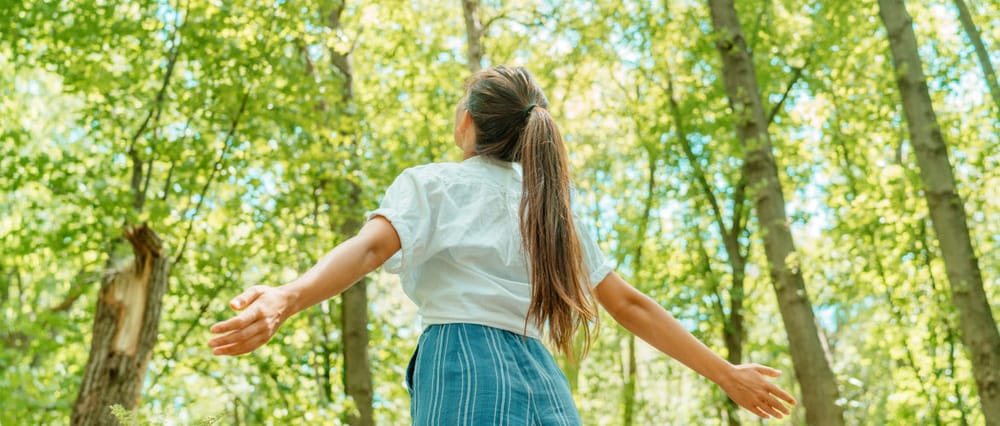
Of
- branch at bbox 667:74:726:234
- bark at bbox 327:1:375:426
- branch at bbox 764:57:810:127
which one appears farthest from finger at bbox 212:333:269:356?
branch at bbox 667:74:726:234

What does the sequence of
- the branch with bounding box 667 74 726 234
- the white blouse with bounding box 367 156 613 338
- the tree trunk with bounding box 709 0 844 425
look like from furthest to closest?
the branch with bounding box 667 74 726 234, the tree trunk with bounding box 709 0 844 425, the white blouse with bounding box 367 156 613 338

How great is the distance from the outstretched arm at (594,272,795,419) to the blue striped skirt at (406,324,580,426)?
15.1 inches

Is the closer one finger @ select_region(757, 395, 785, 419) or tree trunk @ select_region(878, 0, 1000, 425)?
finger @ select_region(757, 395, 785, 419)

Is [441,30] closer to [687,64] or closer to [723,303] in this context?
[687,64]

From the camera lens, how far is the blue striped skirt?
2.11 meters

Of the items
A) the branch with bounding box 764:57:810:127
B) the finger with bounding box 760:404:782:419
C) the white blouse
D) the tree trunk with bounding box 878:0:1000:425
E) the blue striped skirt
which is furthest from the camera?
the branch with bounding box 764:57:810:127

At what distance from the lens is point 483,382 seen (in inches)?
84.2

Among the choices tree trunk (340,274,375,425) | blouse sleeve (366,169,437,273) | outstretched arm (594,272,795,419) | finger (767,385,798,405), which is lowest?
finger (767,385,798,405)

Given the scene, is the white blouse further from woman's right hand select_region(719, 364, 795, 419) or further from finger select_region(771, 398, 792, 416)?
finger select_region(771, 398, 792, 416)

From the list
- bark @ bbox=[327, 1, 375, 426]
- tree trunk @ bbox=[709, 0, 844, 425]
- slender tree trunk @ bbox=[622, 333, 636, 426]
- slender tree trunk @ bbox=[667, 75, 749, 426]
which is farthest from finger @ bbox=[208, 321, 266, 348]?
slender tree trunk @ bbox=[622, 333, 636, 426]

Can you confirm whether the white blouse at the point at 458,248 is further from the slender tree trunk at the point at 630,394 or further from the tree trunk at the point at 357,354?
the slender tree trunk at the point at 630,394

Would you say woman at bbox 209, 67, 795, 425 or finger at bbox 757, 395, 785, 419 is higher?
woman at bbox 209, 67, 795, 425

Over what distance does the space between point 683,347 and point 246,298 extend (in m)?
1.29

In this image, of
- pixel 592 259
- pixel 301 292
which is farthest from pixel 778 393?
pixel 301 292
